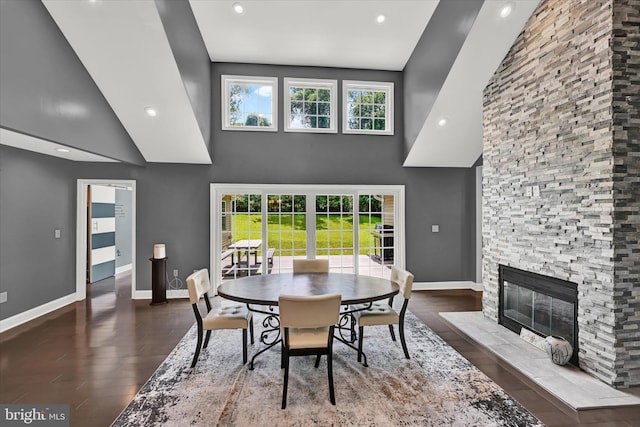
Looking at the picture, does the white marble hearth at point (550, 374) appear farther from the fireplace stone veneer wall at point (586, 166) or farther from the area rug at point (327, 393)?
the area rug at point (327, 393)

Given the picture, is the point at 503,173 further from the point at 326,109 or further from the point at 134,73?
the point at 134,73

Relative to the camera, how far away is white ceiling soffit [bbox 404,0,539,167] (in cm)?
358

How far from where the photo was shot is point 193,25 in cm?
444

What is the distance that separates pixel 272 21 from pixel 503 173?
376 centimetres

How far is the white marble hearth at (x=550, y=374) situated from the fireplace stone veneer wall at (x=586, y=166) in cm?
13

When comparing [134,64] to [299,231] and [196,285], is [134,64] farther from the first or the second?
[299,231]

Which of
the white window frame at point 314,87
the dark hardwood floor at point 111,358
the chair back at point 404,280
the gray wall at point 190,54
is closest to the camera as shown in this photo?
the dark hardwood floor at point 111,358

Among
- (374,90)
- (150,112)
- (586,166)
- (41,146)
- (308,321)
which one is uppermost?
(374,90)

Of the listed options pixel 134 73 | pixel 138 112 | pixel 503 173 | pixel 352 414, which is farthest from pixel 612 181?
pixel 138 112

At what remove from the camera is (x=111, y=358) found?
10.6 ft

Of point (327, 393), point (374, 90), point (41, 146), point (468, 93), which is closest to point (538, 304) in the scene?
point (327, 393)

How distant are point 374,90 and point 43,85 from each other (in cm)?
483

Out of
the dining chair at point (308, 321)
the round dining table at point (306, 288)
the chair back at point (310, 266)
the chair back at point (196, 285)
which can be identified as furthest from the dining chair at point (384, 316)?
the chair back at point (196, 285)

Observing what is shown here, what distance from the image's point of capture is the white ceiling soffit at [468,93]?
11.8ft
